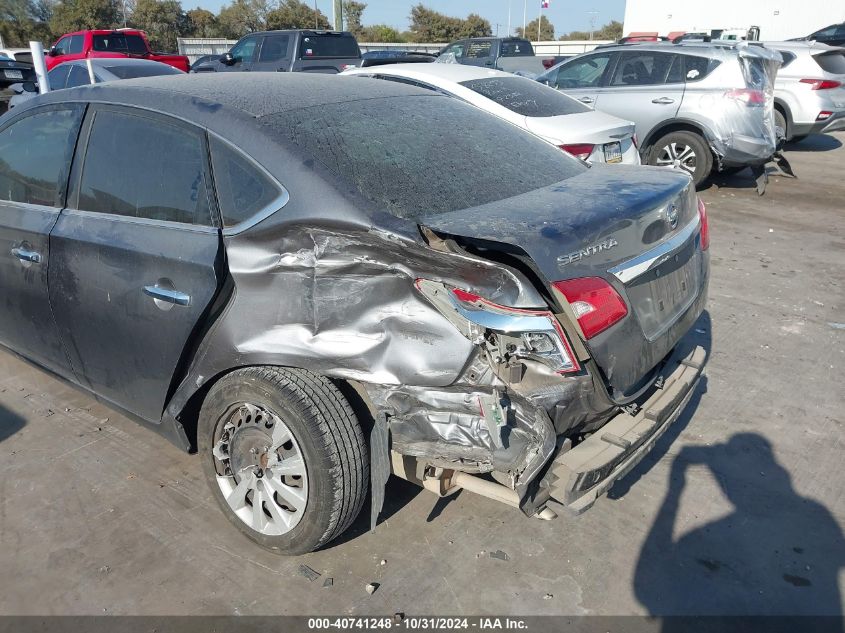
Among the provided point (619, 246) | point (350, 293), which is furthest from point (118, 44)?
point (619, 246)

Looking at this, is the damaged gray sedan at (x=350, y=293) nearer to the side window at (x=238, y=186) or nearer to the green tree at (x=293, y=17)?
the side window at (x=238, y=186)

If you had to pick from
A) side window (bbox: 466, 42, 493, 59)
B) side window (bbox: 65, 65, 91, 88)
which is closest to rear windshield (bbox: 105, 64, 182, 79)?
side window (bbox: 65, 65, 91, 88)

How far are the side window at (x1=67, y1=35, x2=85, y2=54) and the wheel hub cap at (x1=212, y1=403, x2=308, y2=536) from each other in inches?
691

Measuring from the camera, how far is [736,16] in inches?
1719

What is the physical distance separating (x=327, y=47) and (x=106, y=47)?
6902mm

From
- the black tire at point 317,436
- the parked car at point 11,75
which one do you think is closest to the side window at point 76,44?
the parked car at point 11,75

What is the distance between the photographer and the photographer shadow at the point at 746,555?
8.55ft

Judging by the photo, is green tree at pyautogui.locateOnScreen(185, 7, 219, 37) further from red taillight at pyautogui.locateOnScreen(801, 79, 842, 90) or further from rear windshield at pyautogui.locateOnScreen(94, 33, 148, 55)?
red taillight at pyautogui.locateOnScreen(801, 79, 842, 90)

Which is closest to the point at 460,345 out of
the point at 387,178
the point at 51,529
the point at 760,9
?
the point at 387,178

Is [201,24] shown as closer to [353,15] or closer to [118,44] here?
[353,15]

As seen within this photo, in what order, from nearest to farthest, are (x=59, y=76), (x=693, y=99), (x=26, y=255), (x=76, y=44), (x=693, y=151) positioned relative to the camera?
(x=26, y=255)
(x=693, y=99)
(x=693, y=151)
(x=59, y=76)
(x=76, y=44)

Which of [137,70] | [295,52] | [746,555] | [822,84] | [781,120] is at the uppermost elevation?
[295,52]

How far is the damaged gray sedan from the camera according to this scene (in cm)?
233

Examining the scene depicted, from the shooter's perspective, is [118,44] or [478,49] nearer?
[118,44]
